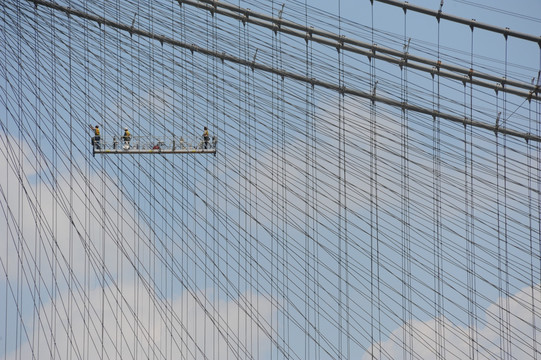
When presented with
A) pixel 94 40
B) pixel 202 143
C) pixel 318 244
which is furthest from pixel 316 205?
pixel 94 40

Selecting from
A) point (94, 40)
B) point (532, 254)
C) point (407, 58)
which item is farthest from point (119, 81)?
point (532, 254)

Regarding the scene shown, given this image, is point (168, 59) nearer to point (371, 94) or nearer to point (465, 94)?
point (371, 94)

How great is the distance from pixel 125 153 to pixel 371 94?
4.04 m

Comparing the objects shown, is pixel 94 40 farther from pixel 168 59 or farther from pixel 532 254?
pixel 532 254

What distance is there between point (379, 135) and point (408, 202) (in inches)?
45.0

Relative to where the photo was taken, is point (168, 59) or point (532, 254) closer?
point (532, 254)

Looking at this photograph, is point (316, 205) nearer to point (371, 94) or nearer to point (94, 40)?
point (371, 94)

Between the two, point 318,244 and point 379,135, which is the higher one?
point 379,135

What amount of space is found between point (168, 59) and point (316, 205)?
135 inches

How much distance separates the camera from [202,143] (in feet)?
83.4

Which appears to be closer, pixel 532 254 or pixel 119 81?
pixel 532 254

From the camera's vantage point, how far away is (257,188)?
24516mm

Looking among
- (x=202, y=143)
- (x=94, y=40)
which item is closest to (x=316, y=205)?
(x=202, y=143)

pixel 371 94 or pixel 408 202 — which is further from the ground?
pixel 371 94
